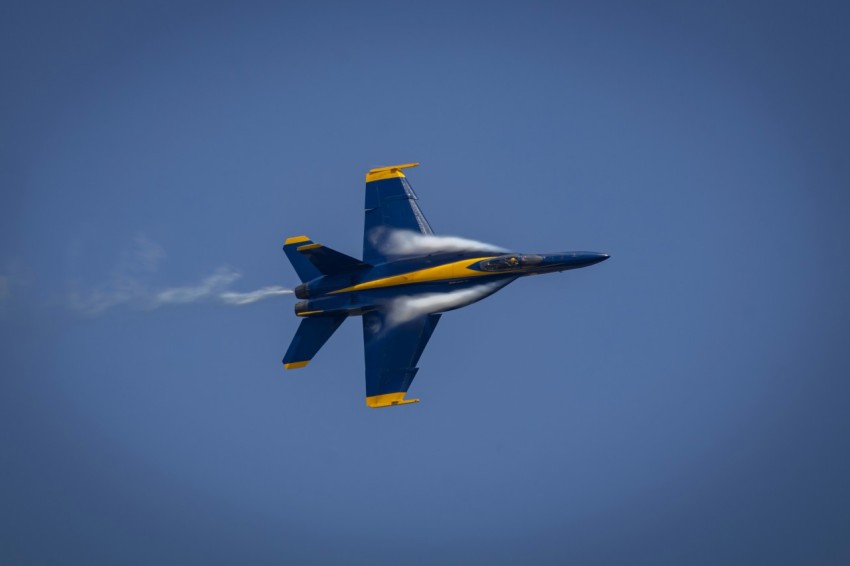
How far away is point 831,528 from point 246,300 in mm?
49388

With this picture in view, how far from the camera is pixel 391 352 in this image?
3825 centimetres

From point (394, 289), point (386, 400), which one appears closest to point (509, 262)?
point (394, 289)

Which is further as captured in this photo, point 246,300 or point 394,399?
point 246,300

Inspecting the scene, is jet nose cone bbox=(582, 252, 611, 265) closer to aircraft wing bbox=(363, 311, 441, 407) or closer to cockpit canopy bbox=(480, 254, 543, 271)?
cockpit canopy bbox=(480, 254, 543, 271)

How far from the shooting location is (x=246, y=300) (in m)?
40.8

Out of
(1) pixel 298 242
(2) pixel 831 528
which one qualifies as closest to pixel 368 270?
(1) pixel 298 242

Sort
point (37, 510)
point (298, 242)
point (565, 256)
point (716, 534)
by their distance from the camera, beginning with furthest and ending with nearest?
point (716, 534) < point (37, 510) < point (298, 242) < point (565, 256)

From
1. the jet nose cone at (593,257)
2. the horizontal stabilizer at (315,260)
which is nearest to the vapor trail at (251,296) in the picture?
the horizontal stabilizer at (315,260)

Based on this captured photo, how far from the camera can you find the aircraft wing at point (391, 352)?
37812 millimetres

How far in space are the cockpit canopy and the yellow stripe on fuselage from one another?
300 mm

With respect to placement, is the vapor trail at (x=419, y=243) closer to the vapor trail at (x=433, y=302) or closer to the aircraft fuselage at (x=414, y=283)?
the aircraft fuselage at (x=414, y=283)

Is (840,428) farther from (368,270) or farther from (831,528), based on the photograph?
(368,270)

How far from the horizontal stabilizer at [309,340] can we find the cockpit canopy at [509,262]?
236 inches

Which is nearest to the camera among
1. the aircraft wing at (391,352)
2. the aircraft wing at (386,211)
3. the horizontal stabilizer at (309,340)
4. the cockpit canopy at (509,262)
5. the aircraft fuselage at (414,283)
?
the cockpit canopy at (509,262)
